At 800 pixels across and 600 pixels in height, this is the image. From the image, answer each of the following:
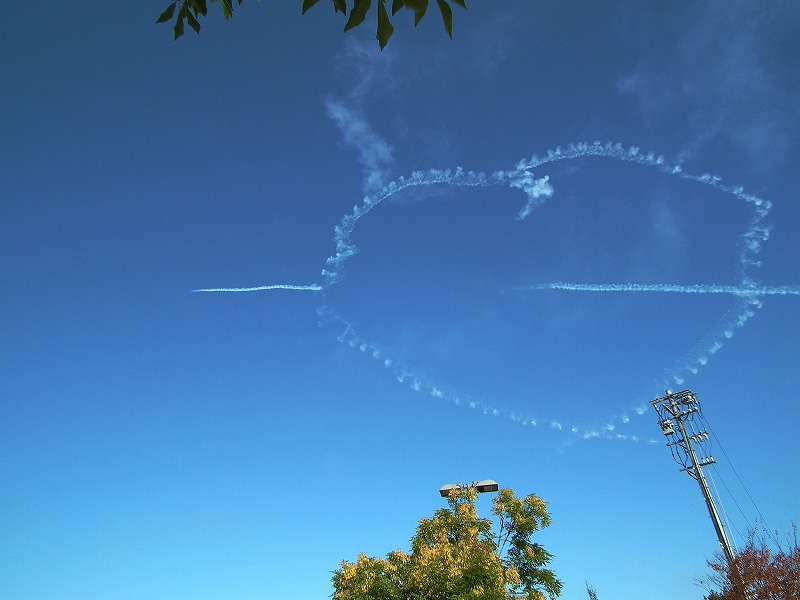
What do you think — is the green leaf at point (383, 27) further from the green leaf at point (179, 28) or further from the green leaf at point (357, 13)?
the green leaf at point (179, 28)

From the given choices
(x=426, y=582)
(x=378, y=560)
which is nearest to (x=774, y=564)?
(x=426, y=582)

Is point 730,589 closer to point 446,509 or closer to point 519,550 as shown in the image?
point 519,550

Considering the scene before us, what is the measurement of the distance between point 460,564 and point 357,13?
17458mm

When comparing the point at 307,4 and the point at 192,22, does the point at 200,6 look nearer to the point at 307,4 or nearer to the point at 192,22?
the point at 192,22

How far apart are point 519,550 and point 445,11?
2089 centimetres

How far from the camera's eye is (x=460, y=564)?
52.9ft

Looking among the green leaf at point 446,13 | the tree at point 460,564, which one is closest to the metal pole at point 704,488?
the tree at point 460,564

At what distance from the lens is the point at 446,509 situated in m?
19.4

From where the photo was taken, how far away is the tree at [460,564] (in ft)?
52.2

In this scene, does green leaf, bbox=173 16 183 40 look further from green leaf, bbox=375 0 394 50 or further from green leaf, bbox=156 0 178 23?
green leaf, bbox=375 0 394 50

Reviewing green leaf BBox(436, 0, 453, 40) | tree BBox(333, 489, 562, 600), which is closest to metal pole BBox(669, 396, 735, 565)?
tree BBox(333, 489, 562, 600)

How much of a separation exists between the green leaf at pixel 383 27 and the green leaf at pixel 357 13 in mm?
49

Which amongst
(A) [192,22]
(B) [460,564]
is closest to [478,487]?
(B) [460,564]

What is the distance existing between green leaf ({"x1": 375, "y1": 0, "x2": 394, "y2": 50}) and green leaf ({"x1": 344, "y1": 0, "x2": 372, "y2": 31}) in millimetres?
49
